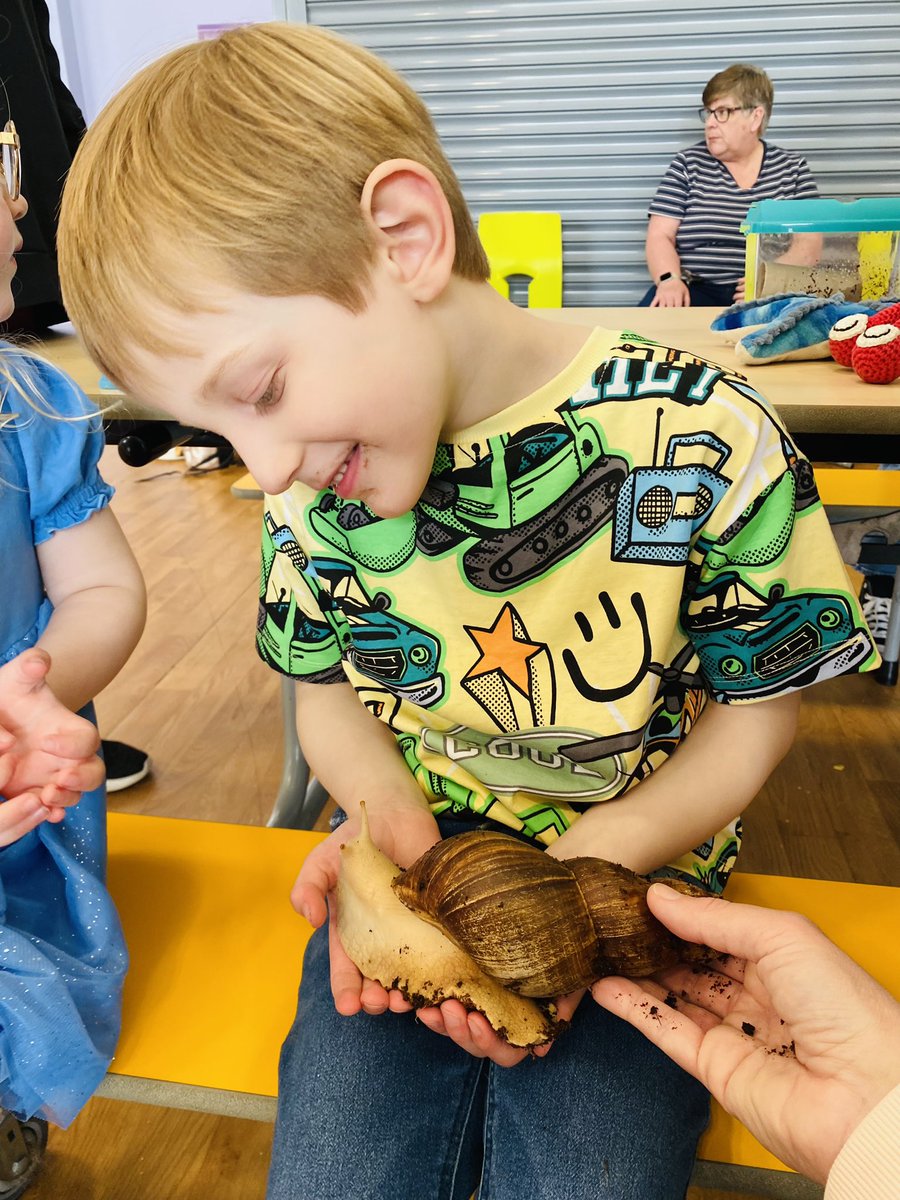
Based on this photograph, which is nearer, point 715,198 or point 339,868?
point 339,868

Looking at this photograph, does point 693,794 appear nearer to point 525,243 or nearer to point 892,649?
point 892,649

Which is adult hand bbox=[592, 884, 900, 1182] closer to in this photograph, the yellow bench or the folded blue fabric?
the yellow bench

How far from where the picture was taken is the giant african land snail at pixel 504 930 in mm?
597

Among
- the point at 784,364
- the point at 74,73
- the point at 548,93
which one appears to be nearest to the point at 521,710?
the point at 784,364

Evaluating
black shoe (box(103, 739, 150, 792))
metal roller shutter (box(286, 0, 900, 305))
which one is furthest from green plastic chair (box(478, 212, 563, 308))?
black shoe (box(103, 739, 150, 792))

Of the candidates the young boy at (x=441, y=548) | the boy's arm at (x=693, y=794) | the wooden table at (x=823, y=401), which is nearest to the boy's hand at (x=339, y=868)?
the young boy at (x=441, y=548)

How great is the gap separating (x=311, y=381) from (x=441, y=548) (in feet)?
0.72

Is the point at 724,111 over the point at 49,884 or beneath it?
over

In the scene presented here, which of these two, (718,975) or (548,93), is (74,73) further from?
(718,975)

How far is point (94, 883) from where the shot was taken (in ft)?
2.49

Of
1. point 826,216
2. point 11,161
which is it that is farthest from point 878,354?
point 11,161

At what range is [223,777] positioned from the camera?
70.9 inches

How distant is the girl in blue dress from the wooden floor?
1.65 feet

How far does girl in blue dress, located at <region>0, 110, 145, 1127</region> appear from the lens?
0.66m
